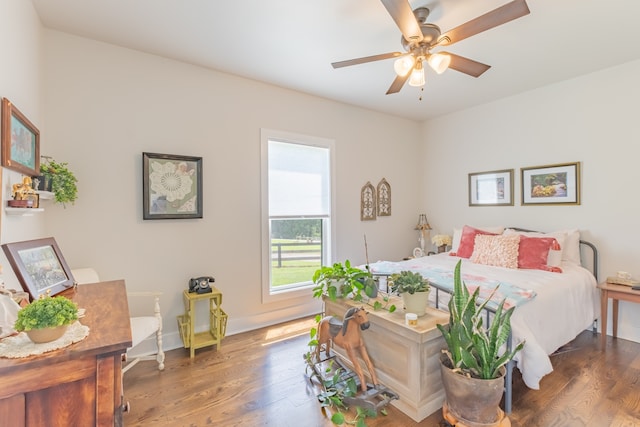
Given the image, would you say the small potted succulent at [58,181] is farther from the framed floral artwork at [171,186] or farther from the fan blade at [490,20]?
the fan blade at [490,20]

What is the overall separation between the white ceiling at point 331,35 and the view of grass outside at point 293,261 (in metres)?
1.89

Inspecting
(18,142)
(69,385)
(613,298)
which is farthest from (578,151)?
(18,142)

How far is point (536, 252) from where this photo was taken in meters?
3.05

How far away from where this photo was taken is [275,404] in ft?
6.71

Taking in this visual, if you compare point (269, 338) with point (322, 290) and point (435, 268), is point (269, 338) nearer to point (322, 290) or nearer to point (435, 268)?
point (322, 290)

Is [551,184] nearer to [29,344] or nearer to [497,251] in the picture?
[497,251]

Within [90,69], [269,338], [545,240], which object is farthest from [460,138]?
[90,69]

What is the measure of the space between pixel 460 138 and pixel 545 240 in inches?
76.2

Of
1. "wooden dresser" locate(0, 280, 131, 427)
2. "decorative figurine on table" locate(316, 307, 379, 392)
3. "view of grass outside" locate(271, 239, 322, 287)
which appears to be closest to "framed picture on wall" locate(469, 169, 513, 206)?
"view of grass outside" locate(271, 239, 322, 287)

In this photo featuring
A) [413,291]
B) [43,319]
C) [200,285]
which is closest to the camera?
[43,319]

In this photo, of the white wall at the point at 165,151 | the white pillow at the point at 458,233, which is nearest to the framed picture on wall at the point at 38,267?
the white wall at the point at 165,151

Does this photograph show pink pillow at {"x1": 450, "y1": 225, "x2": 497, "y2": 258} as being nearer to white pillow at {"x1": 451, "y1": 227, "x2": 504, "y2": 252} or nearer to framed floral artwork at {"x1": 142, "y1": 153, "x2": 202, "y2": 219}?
white pillow at {"x1": 451, "y1": 227, "x2": 504, "y2": 252}

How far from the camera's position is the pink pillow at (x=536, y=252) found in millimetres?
3000

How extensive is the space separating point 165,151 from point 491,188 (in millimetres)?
4011
